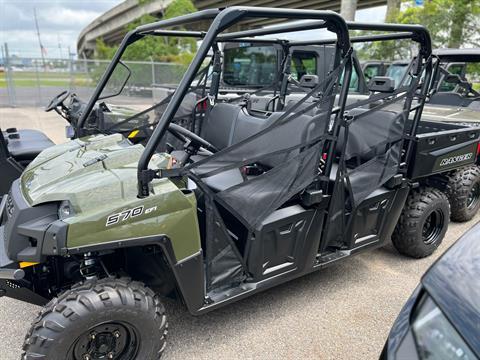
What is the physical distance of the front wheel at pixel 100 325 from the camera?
72.7 inches

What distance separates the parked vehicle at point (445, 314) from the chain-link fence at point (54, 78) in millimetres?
Result: 12552

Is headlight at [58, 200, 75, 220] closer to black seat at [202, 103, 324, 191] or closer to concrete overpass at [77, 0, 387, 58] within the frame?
black seat at [202, 103, 324, 191]

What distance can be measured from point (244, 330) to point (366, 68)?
329 inches

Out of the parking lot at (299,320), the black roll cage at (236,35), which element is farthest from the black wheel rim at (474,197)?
the black roll cage at (236,35)

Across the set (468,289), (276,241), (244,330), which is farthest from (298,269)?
(468,289)

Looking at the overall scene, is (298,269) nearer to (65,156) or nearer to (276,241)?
(276,241)

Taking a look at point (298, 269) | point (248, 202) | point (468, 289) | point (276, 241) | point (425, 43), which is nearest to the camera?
point (468, 289)

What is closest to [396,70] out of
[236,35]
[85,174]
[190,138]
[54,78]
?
[236,35]

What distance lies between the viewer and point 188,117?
367cm

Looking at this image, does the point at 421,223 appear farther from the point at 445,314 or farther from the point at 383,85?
the point at 445,314

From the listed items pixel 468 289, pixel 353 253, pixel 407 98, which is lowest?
pixel 353 253

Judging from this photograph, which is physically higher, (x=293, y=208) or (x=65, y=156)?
(x=65, y=156)

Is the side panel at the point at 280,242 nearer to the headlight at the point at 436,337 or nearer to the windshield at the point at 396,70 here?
the headlight at the point at 436,337

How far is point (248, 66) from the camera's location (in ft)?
27.9
